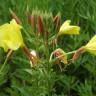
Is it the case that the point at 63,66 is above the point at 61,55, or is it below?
above

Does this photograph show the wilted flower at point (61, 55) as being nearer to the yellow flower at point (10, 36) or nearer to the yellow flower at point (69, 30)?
the yellow flower at point (69, 30)

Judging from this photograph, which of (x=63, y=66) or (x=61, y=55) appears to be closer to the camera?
(x=61, y=55)

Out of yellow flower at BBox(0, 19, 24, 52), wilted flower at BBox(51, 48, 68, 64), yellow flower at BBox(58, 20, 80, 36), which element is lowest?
wilted flower at BBox(51, 48, 68, 64)

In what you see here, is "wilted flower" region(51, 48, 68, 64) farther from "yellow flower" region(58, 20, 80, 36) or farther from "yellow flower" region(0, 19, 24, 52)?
"yellow flower" region(0, 19, 24, 52)

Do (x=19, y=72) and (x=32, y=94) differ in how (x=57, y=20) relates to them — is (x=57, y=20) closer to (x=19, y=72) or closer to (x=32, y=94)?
(x=32, y=94)

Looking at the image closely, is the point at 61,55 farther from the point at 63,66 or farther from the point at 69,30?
the point at 63,66

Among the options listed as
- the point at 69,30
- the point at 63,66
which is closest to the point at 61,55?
the point at 69,30

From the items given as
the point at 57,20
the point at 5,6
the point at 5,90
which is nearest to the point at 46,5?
the point at 5,6

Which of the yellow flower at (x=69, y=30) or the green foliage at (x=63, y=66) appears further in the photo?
the green foliage at (x=63, y=66)

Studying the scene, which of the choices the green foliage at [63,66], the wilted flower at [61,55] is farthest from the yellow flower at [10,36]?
the green foliage at [63,66]

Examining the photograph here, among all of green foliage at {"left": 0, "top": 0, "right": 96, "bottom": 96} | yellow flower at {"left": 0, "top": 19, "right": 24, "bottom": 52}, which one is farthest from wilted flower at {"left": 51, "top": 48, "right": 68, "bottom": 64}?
green foliage at {"left": 0, "top": 0, "right": 96, "bottom": 96}
